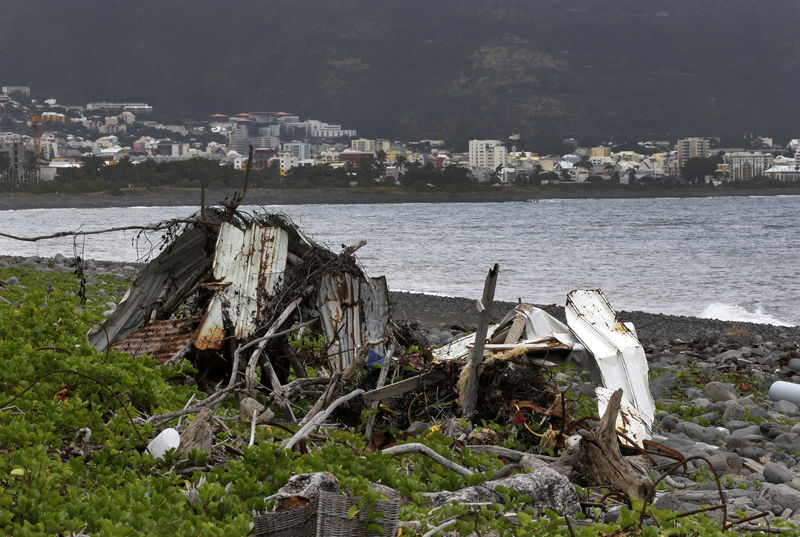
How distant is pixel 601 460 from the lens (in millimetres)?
4887

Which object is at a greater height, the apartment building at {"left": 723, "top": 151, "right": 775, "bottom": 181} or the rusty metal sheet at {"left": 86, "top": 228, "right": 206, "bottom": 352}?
the apartment building at {"left": 723, "top": 151, "right": 775, "bottom": 181}

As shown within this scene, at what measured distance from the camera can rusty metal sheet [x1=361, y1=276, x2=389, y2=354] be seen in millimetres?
6949

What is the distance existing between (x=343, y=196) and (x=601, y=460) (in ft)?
366

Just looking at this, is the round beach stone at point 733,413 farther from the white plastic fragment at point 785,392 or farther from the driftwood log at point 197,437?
the driftwood log at point 197,437

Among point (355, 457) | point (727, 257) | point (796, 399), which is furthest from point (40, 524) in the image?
point (727, 257)

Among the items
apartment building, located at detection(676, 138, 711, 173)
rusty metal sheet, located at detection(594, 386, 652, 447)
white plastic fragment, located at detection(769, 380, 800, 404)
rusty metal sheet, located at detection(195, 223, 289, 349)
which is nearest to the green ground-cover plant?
rusty metal sheet, located at detection(195, 223, 289, 349)

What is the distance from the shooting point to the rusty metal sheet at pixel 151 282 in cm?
679

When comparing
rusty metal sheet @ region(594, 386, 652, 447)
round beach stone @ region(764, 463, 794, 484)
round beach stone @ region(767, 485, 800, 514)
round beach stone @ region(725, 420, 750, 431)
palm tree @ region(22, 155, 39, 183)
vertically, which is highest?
palm tree @ region(22, 155, 39, 183)

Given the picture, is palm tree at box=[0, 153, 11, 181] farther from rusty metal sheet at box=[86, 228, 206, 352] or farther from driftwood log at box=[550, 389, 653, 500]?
driftwood log at box=[550, 389, 653, 500]

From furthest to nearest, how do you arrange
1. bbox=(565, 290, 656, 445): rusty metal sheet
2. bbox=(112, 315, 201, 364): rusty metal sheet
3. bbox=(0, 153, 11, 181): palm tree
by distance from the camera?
bbox=(0, 153, 11, 181): palm tree < bbox=(565, 290, 656, 445): rusty metal sheet < bbox=(112, 315, 201, 364): rusty metal sheet

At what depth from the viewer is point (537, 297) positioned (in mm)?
23625

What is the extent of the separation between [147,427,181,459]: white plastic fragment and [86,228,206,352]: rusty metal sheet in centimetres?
262

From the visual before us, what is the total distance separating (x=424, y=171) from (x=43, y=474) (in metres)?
124

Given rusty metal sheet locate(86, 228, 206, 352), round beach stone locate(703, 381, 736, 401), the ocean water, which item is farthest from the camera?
the ocean water
